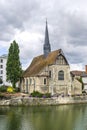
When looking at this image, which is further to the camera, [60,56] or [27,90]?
[27,90]

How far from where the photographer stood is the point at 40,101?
187 ft

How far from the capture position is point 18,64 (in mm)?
68812

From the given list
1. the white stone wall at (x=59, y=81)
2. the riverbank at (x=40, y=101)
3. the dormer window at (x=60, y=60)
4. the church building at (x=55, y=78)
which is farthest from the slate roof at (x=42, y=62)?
the riverbank at (x=40, y=101)

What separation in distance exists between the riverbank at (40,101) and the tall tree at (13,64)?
1331cm

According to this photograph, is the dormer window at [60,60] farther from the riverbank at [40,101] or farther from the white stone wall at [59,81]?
the riverbank at [40,101]

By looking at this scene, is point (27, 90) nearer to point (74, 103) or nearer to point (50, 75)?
point (50, 75)

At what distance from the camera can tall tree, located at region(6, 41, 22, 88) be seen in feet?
225

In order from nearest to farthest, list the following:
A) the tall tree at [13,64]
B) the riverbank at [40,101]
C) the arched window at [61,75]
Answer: the riverbank at [40,101] < the arched window at [61,75] < the tall tree at [13,64]

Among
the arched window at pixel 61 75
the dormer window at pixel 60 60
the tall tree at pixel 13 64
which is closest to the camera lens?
the dormer window at pixel 60 60

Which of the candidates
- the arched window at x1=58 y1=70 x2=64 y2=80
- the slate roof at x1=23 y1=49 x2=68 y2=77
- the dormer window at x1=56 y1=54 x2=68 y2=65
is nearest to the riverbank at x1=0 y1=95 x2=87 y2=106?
the arched window at x1=58 y1=70 x2=64 y2=80

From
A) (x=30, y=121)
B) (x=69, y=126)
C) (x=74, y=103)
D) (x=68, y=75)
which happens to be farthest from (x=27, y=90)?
(x=69, y=126)

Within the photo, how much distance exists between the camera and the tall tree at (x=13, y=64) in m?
68.6

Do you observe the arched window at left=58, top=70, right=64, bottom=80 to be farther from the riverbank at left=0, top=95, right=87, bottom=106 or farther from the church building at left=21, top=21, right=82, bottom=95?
the riverbank at left=0, top=95, right=87, bottom=106

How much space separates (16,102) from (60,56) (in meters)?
16.5
